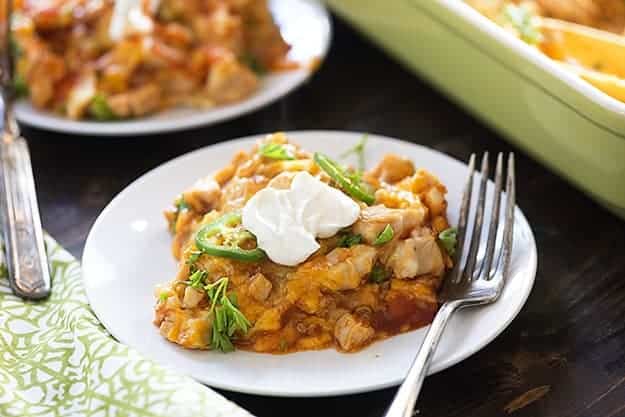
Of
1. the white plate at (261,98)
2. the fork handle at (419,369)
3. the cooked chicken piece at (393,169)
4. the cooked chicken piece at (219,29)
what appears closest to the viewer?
the fork handle at (419,369)

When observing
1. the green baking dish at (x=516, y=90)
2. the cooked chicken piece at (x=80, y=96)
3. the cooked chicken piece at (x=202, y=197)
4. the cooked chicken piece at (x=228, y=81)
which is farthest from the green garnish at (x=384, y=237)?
the cooked chicken piece at (x=80, y=96)

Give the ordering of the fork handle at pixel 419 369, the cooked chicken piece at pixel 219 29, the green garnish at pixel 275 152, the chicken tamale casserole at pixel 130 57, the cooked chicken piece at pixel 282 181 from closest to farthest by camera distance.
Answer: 1. the fork handle at pixel 419 369
2. the cooked chicken piece at pixel 282 181
3. the green garnish at pixel 275 152
4. the chicken tamale casserole at pixel 130 57
5. the cooked chicken piece at pixel 219 29

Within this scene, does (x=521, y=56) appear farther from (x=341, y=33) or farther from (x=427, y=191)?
(x=341, y=33)

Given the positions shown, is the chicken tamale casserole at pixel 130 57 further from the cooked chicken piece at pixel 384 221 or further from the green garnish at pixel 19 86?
the cooked chicken piece at pixel 384 221

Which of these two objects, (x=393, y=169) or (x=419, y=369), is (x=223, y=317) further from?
(x=393, y=169)

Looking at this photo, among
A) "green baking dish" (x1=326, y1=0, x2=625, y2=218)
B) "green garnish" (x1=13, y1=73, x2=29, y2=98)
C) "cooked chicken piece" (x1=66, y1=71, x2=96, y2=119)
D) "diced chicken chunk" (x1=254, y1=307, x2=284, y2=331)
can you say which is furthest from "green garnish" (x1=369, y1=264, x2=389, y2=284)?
"green garnish" (x1=13, y1=73, x2=29, y2=98)

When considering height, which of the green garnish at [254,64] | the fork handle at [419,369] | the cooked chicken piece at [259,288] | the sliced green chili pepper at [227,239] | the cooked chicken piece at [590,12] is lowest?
the green garnish at [254,64]

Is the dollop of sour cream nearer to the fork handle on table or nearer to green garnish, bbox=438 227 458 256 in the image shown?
green garnish, bbox=438 227 458 256
